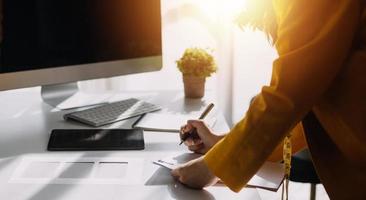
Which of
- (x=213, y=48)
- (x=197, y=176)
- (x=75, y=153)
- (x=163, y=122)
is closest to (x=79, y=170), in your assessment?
(x=75, y=153)

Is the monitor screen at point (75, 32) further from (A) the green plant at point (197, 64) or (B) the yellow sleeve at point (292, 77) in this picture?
(B) the yellow sleeve at point (292, 77)

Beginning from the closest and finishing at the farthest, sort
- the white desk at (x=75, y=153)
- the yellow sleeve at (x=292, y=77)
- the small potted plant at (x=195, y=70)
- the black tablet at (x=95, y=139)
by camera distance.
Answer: the yellow sleeve at (x=292, y=77), the white desk at (x=75, y=153), the black tablet at (x=95, y=139), the small potted plant at (x=195, y=70)

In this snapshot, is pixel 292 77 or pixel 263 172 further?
pixel 263 172

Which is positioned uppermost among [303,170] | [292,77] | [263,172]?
[292,77]

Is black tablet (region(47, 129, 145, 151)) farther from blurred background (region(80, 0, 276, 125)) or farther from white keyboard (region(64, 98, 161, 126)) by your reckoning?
blurred background (region(80, 0, 276, 125))

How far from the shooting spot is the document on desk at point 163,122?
129 cm

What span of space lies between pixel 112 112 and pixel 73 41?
0.77 feet

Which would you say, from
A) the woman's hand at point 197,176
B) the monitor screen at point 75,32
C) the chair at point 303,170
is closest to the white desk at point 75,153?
the woman's hand at point 197,176

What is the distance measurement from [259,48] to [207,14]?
320 mm

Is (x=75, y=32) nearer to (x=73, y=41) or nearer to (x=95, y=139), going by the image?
(x=73, y=41)

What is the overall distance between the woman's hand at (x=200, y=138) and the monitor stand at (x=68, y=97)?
46 centimetres

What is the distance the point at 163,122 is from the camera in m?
1.34

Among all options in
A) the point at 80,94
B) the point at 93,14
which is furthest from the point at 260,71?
the point at 93,14

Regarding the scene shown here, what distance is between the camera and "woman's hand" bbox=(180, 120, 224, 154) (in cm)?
113
